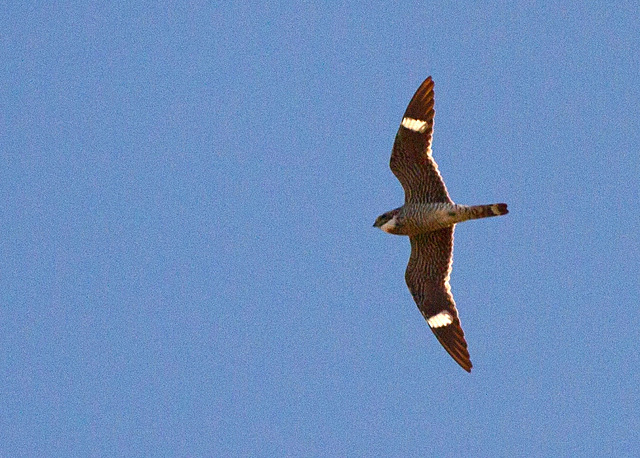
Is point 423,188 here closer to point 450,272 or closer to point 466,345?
point 450,272

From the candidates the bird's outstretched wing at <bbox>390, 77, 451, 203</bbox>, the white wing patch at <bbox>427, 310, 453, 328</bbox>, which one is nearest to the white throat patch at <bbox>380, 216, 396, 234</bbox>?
the bird's outstretched wing at <bbox>390, 77, 451, 203</bbox>

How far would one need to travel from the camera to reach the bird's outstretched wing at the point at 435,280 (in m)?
11.5

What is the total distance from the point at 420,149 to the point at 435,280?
170cm

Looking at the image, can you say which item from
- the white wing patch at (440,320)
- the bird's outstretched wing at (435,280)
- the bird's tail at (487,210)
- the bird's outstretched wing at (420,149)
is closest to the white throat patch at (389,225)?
the bird's outstretched wing at (435,280)

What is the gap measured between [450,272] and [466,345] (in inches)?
37.4

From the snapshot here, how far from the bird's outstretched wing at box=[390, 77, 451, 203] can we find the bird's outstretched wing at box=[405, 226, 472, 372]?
0.61 meters

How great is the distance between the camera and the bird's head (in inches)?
459

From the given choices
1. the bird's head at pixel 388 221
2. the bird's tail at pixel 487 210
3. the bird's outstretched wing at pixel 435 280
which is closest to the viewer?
the bird's tail at pixel 487 210

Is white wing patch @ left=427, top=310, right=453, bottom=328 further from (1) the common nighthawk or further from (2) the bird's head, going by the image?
(2) the bird's head

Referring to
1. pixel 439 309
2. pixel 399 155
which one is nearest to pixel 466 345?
pixel 439 309

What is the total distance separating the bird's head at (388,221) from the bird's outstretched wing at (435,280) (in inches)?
12.6

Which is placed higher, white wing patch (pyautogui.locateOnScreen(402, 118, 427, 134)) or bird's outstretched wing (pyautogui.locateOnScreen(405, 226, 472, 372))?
white wing patch (pyautogui.locateOnScreen(402, 118, 427, 134))

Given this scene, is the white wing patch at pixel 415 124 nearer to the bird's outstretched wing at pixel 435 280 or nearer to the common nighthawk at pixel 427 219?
the common nighthawk at pixel 427 219

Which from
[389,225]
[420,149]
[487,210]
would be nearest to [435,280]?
[389,225]
